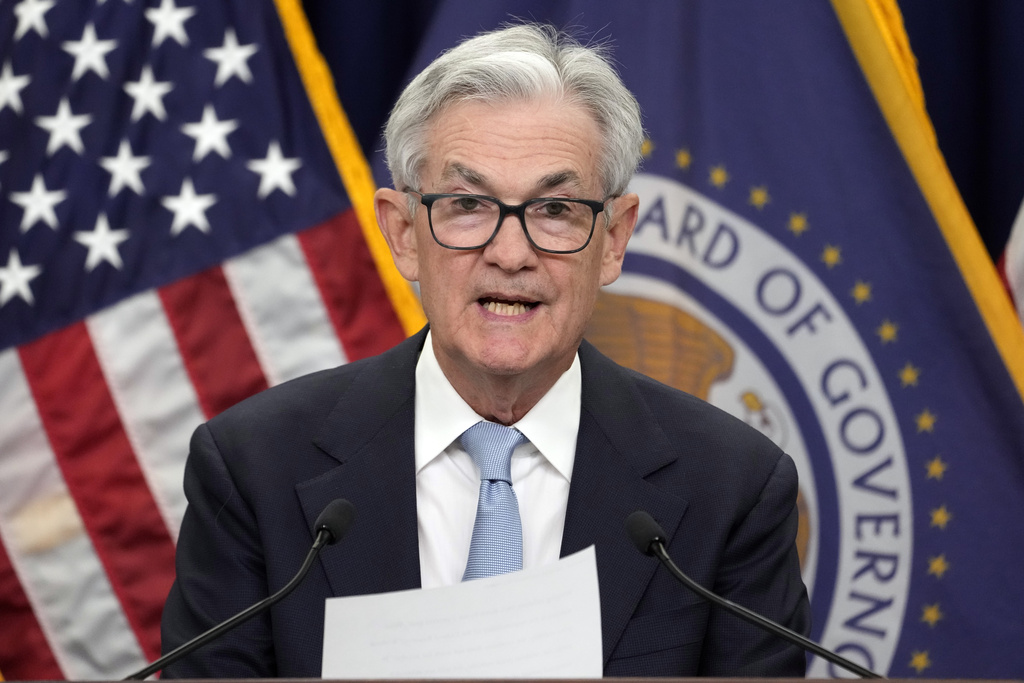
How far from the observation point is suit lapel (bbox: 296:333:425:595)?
1.37m

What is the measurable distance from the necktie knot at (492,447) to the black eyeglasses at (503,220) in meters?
0.28

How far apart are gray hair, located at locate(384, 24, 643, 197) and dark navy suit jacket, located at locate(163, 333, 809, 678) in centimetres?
35

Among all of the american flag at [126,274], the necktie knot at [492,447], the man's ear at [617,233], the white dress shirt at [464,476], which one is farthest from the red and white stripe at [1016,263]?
the american flag at [126,274]

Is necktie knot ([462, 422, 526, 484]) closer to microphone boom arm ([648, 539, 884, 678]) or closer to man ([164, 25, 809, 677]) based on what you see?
man ([164, 25, 809, 677])

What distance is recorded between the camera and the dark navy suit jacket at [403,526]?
4.43 ft

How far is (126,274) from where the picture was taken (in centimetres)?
229

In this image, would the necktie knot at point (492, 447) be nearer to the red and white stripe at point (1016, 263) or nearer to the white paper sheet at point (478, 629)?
the white paper sheet at point (478, 629)

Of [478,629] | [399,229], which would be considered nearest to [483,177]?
[399,229]

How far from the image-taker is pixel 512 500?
139 centimetres

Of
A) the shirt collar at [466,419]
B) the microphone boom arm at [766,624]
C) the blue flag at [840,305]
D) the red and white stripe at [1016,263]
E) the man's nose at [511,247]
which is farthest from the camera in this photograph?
the red and white stripe at [1016,263]

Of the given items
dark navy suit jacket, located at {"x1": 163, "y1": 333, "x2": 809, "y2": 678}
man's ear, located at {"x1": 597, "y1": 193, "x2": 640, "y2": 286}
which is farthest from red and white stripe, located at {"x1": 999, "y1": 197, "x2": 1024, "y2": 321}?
man's ear, located at {"x1": 597, "y1": 193, "x2": 640, "y2": 286}

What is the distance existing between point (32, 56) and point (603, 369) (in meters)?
1.59

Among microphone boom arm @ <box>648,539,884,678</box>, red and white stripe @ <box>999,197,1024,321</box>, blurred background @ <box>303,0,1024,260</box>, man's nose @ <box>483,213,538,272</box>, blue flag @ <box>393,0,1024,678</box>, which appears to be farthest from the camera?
blurred background @ <box>303,0,1024,260</box>

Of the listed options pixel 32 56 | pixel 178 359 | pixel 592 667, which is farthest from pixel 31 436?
pixel 592 667
